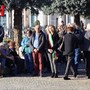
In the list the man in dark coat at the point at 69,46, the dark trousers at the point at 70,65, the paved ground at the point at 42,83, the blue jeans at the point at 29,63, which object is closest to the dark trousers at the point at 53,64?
the paved ground at the point at 42,83

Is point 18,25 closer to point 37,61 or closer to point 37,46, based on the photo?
point 37,61

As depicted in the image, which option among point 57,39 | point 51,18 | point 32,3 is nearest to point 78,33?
point 57,39

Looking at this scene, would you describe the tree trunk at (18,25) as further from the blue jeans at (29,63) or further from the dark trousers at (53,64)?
the dark trousers at (53,64)

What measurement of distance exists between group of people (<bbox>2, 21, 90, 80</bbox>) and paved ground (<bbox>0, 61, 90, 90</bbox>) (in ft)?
1.43

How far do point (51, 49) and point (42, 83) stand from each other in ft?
6.00

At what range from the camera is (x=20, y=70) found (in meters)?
17.3

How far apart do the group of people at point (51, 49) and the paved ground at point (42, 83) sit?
43 centimetres

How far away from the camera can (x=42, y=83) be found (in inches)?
575

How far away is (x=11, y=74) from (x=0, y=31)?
243cm

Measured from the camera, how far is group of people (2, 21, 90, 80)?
15539 mm

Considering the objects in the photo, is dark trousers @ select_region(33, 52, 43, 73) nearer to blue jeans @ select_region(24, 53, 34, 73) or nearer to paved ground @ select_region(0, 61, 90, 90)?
paved ground @ select_region(0, 61, 90, 90)

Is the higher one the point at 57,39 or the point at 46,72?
the point at 57,39

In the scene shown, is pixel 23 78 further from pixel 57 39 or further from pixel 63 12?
pixel 63 12

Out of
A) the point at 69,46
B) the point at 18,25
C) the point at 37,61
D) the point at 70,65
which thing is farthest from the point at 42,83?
the point at 18,25
